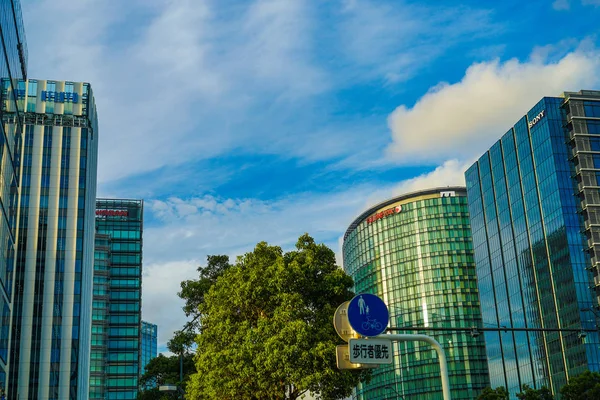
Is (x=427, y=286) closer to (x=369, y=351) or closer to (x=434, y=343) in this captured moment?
(x=434, y=343)

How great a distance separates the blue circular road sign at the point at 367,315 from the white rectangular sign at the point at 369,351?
0.22 m

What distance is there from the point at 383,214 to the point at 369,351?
6009 inches

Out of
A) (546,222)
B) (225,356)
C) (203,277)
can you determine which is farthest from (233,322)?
(546,222)

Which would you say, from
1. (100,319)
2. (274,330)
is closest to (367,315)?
(274,330)

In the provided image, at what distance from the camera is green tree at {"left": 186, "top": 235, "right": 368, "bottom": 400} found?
92.2 feet

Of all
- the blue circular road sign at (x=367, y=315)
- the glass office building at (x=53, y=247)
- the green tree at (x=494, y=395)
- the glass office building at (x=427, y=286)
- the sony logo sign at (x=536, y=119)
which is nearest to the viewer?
the blue circular road sign at (x=367, y=315)

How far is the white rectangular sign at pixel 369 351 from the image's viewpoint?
1144 cm

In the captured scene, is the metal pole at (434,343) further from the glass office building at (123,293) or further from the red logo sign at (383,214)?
the red logo sign at (383,214)

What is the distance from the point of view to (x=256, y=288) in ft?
99.8

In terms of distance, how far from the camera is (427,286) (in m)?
153

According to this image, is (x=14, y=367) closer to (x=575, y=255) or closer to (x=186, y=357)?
(x=186, y=357)

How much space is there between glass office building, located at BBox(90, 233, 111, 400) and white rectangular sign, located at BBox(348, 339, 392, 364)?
133 meters

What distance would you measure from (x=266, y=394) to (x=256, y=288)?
14.4 ft

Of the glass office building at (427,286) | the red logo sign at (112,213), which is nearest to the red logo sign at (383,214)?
the glass office building at (427,286)
